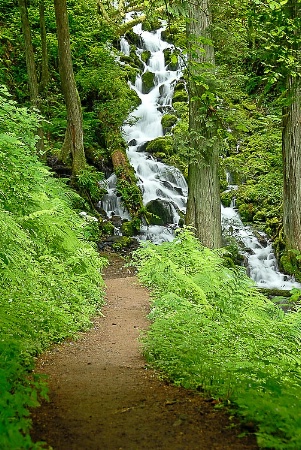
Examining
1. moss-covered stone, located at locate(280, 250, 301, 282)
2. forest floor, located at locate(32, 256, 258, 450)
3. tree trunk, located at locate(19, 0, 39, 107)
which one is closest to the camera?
forest floor, located at locate(32, 256, 258, 450)

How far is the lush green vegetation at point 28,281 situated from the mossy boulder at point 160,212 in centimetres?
638

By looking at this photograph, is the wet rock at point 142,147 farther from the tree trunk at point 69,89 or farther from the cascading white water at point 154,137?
the tree trunk at point 69,89

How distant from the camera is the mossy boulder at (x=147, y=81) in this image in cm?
2298

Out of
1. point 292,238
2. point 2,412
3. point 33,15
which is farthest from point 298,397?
point 33,15

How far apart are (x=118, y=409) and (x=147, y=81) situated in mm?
21749

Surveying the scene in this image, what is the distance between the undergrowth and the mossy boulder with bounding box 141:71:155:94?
15.5 meters

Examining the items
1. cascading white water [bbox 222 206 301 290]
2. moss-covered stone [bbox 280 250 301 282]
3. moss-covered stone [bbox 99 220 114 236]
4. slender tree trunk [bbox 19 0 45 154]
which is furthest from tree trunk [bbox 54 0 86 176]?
moss-covered stone [bbox 280 250 301 282]

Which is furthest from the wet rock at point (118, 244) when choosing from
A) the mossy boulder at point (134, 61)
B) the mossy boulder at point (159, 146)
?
the mossy boulder at point (134, 61)

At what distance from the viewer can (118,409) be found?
340 cm

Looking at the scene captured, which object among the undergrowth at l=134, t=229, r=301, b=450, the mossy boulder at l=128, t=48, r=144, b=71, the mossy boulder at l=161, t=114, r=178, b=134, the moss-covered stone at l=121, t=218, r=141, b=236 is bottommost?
the undergrowth at l=134, t=229, r=301, b=450

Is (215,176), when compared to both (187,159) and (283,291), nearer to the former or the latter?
(187,159)

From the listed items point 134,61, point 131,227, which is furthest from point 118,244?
point 134,61

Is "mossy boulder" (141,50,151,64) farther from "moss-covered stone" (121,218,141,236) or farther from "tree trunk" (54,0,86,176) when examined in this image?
"moss-covered stone" (121,218,141,236)

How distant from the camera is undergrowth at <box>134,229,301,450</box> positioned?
2900mm
